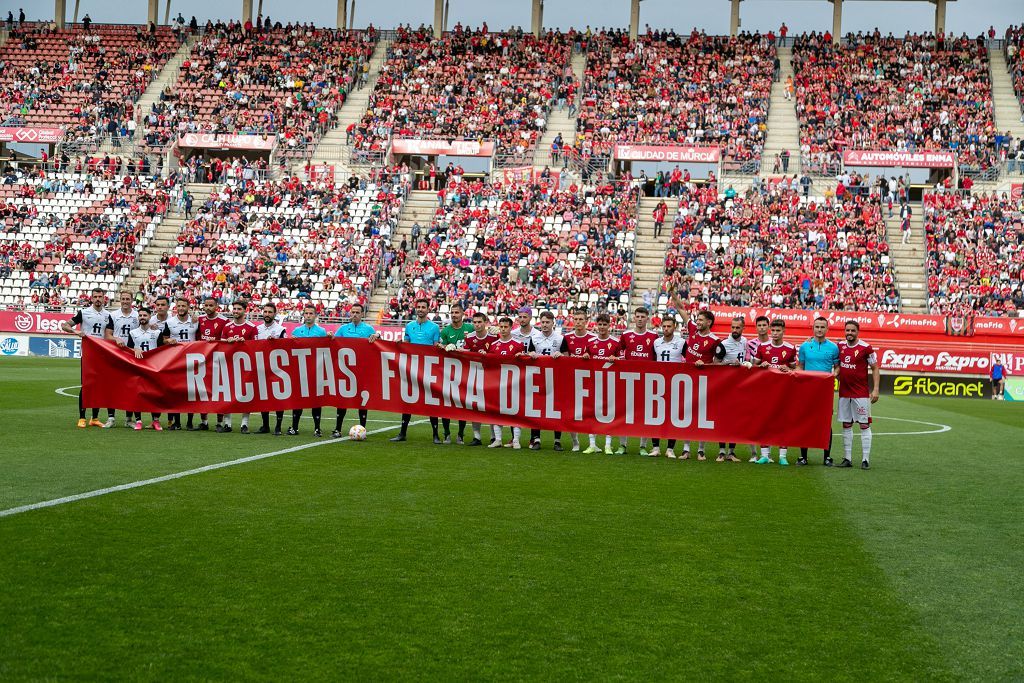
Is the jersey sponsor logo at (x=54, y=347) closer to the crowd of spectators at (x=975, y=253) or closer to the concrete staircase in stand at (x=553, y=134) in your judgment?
the concrete staircase in stand at (x=553, y=134)

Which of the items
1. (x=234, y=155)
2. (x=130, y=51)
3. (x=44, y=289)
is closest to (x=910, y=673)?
(x=44, y=289)

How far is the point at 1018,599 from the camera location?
6410 mm

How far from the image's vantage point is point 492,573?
21.5 feet

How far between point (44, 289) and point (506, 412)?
31774 millimetres

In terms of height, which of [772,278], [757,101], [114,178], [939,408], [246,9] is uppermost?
[246,9]

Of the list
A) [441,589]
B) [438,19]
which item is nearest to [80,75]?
[438,19]

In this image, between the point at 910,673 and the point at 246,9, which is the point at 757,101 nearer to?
the point at 246,9

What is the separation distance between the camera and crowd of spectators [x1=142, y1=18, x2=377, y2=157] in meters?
49.6

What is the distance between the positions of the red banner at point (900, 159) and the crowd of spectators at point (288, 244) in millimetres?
19008

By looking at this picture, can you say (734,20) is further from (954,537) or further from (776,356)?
(954,537)

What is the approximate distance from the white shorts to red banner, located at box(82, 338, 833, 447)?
25 centimetres

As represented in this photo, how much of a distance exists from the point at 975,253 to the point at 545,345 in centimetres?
3005

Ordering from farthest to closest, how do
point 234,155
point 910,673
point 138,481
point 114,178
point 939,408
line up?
point 234,155 < point 114,178 < point 939,408 < point 138,481 < point 910,673

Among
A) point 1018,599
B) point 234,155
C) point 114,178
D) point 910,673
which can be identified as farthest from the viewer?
point 234,155
